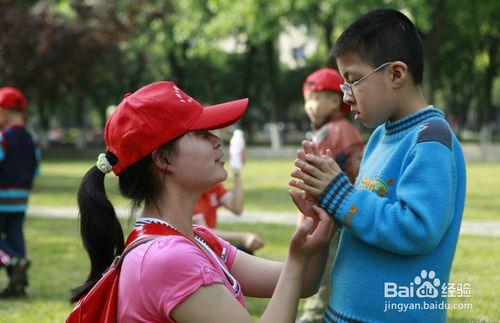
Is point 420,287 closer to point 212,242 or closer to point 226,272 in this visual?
point 226,272

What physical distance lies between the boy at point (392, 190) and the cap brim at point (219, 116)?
302 millimetres

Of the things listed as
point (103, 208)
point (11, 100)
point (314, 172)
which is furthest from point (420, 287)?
point (11, 100)

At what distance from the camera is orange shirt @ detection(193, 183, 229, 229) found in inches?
231

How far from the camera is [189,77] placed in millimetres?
56750

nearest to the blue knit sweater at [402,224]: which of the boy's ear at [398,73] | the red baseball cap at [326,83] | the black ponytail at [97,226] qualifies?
the boy's ear at [398,73]

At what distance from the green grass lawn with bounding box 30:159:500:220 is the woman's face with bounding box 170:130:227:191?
7158 mm

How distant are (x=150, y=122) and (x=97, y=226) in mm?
425

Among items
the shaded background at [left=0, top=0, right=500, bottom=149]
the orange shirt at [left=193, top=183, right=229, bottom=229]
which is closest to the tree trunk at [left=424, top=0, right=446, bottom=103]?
the shaded background at [left=0, top=0, right=500, bottom=149]

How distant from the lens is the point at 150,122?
7.84 feet

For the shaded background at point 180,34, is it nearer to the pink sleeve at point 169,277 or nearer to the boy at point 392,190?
the boy at point 392,190

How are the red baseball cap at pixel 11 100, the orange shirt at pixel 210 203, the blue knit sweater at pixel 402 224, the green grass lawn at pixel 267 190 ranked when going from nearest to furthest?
the blue knit sweater at pixel 402 224 < the orange shirt at pixel 210 203 < the red baseball cap at pixel 11 100 < the green grass lawn at pixel 267 190

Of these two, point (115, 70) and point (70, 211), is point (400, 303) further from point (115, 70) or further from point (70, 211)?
point (115, 70)

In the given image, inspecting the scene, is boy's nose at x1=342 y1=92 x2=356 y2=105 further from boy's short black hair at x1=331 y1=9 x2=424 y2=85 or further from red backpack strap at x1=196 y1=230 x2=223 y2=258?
red backpack strap at x1=196 y1=230 x2=223 y2=258

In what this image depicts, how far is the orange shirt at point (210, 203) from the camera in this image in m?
5.88
